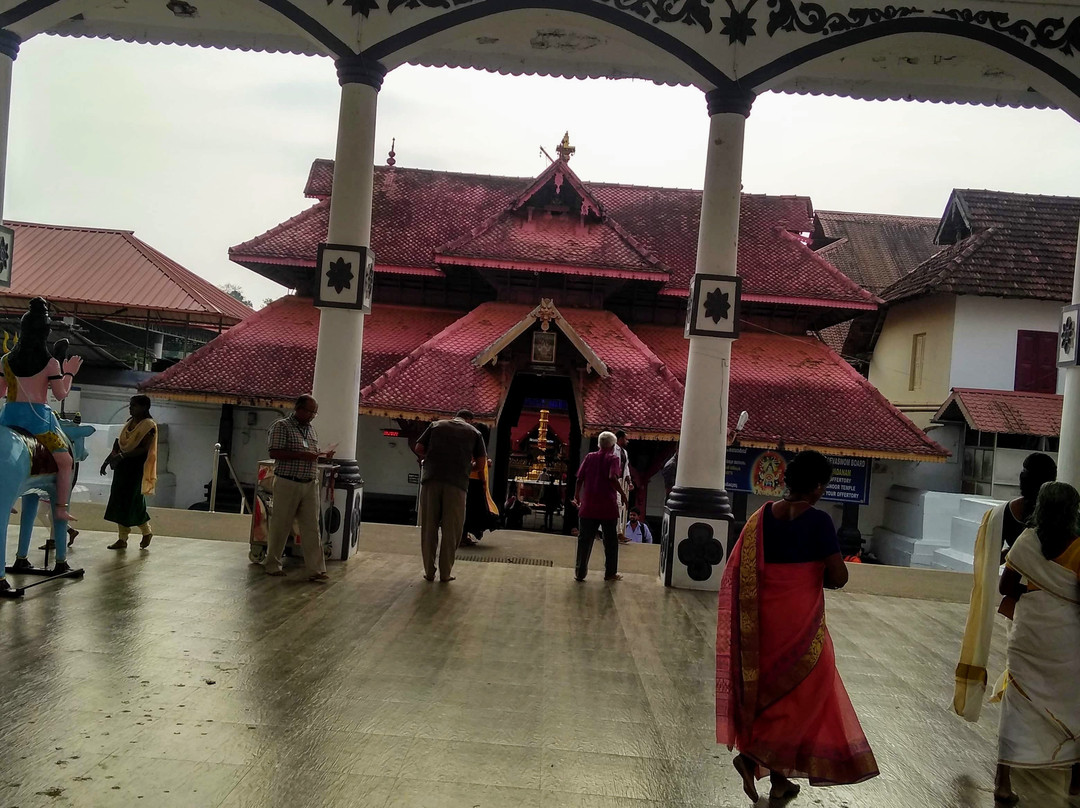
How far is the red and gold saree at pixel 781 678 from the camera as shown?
11.1 ft

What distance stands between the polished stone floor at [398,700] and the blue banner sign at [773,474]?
322 inches

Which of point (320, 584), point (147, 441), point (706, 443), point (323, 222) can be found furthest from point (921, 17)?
point (323, 222)

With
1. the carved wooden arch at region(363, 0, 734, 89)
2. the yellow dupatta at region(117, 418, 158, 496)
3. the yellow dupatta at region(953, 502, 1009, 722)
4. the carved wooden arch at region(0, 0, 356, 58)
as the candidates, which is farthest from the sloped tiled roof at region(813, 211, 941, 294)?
the yellow dupatta at region(953, 502, 1009, 722)

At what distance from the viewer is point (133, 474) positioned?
25.3 feet

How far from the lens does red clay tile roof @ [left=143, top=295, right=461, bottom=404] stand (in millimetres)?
14922

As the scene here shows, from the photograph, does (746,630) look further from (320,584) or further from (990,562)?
(320,584)

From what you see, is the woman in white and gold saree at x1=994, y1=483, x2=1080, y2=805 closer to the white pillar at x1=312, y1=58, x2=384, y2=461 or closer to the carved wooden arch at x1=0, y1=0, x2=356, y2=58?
the white pillar at x1=312, y1=58, x2=384, y2=461

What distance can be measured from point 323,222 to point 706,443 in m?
11.4

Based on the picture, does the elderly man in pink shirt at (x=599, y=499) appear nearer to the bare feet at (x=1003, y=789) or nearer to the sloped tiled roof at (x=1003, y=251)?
the bare feet at (x=1003, y=789)

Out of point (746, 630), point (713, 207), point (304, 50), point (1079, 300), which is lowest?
point (746, 630)

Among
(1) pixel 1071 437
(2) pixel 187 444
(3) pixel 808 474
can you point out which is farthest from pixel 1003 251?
(3) pixel 808 474

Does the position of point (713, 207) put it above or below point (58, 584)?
above

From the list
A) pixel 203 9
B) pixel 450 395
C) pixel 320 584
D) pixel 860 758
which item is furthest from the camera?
pixel 450 395

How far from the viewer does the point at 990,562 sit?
424 centimetres
